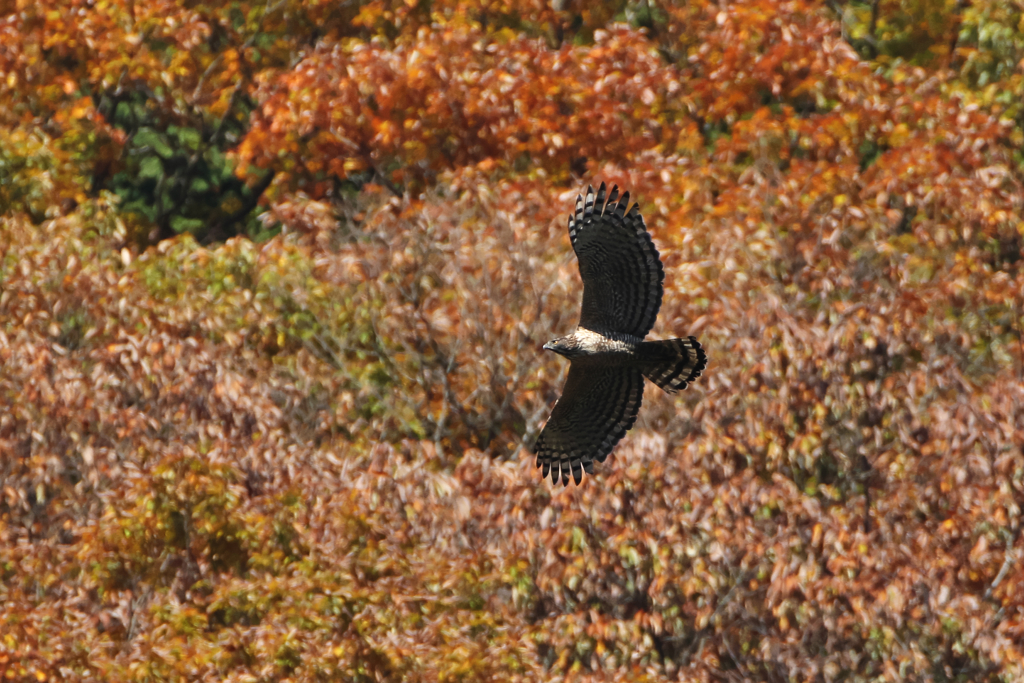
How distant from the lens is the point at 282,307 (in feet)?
45.0

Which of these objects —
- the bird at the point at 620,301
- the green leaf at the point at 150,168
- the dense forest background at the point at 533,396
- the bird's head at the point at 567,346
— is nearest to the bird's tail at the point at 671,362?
the bird at the point at 620,301

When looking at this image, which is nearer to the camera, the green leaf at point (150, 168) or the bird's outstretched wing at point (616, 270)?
the bird's outstretched wing at point (616, 270)

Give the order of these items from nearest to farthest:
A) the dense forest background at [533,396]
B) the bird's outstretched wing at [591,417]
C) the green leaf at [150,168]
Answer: the bird's outstretched wing at [591,417], the dense forest background at [533,396], the green leaf at [150,168]

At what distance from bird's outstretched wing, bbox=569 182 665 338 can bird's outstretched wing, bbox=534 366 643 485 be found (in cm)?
68

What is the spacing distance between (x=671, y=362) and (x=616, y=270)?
1.82ft

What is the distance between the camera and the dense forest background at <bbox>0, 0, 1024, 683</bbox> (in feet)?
32.7

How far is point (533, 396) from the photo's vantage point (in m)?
12.1

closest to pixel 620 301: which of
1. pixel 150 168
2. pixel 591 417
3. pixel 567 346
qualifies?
pixel 567 346

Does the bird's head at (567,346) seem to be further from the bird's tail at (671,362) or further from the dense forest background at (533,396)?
the dense forest background at (533,396)

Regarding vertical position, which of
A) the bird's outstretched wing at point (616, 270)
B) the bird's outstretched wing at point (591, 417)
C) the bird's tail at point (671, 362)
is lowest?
the bird's outstretched wing at point (591, 417)

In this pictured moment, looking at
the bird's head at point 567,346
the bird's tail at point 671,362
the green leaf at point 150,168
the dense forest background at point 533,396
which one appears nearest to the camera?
the bird's head at point 567,346

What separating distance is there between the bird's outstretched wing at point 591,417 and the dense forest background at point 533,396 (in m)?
1.35

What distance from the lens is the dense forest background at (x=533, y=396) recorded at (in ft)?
32.7

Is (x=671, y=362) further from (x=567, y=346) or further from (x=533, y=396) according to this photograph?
(x=533, y=396)
